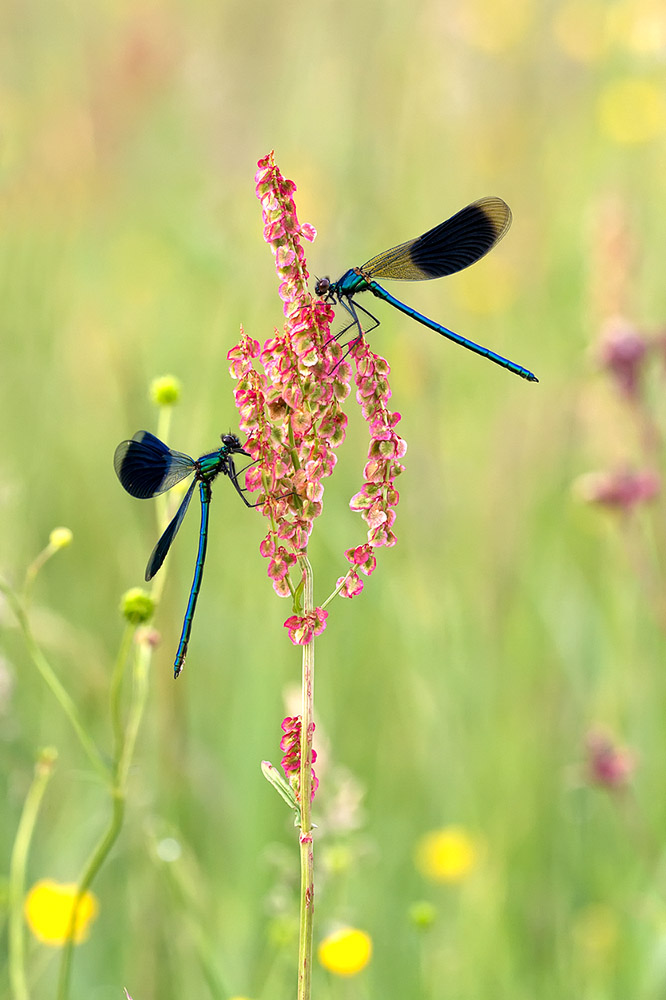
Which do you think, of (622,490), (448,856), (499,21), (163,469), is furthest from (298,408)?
(499,21)

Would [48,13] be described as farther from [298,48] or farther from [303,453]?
[303,453]

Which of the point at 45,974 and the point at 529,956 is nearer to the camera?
the point at 45,974

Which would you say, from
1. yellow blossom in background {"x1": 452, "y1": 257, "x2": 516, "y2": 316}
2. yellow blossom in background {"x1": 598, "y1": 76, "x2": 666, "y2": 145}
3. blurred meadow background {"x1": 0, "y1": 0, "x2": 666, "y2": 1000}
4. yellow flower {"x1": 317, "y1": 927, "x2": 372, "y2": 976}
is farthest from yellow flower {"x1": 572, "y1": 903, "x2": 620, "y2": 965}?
yellow blossom in background {"x1": 598, "y1": 76, "x2": 666, "y2": 145}

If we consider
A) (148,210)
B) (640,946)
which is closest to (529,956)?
(640,946)

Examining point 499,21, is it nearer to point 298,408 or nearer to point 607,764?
point 607,764

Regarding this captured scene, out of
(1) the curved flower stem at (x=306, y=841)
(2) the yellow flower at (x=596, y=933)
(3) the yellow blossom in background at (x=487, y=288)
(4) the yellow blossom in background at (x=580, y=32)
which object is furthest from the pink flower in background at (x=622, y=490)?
(4) the yellow blossom in background at (x=580, y=32)

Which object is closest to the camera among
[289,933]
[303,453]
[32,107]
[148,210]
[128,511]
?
[303,453]

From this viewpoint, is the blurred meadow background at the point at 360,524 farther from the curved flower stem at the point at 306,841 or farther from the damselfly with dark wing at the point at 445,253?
the damselfly with dark wing at the point at 445,253

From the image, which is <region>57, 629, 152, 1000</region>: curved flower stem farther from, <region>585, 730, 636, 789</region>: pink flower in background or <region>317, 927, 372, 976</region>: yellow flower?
<region>585, 730, 636, 789</region>: pink flower in background
